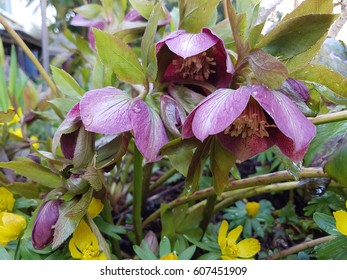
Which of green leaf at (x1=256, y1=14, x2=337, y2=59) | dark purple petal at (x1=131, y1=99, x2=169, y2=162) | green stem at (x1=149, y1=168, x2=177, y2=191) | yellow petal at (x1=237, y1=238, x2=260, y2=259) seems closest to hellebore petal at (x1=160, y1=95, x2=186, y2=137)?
dark purple petal at (x1=131, y1=99, x2=169, y2=162)

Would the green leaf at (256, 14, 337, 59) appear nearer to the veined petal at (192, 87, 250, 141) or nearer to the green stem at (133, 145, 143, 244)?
the veined petal at (192, 87, 250, 141)

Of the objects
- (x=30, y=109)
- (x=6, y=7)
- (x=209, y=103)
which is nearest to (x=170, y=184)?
(x=30, y=109)

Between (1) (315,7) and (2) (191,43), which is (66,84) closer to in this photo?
(2) (191,43)

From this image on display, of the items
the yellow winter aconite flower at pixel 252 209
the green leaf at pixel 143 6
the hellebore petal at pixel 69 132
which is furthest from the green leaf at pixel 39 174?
the yellow winter aconite flower at pixel 252 209

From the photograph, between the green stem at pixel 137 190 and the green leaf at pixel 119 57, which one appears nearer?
the green leaf at pixel 119 57

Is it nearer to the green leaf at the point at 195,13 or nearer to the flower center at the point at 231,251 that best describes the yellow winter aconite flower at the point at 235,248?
the flower center at the point at 231,251

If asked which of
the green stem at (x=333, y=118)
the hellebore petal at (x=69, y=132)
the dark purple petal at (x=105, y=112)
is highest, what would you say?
the dark purple petal at (x=105, y=112)
